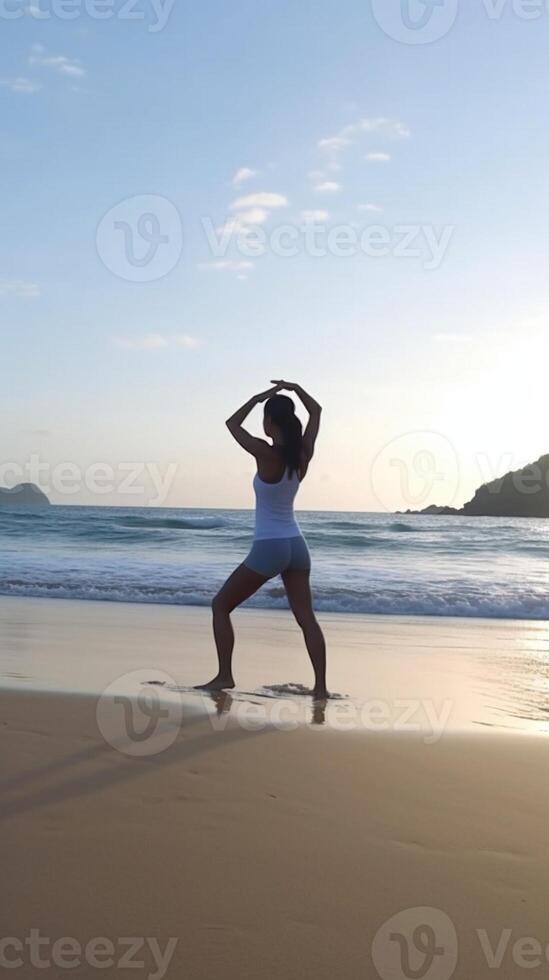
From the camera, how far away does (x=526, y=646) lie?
29.0 feet

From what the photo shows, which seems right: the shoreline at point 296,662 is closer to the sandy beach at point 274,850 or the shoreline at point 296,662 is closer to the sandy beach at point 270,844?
the sandy beach at point 270,844

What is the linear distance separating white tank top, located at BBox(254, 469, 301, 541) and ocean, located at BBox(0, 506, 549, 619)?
22.8ft

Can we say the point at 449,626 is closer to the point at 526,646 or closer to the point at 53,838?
the point at 526,646

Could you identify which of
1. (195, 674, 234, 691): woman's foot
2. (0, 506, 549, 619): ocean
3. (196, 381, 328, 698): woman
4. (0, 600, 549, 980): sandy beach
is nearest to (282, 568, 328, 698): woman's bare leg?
(196, 381, 328, 698): woman

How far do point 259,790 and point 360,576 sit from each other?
13786 millimetres

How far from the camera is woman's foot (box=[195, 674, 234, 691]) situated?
5449 millimetres

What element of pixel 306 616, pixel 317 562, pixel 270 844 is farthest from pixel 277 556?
pixel 317 562

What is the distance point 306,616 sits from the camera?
5523 millimetres

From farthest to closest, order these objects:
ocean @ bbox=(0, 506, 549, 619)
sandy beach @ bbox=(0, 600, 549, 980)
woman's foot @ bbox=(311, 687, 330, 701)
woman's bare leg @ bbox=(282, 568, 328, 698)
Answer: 1. ocean @ bbox=(0, 506, 549, 619)
2. woman's bare leg @ bbox=(282, 568, 328, 698)
3. woman's foot @ bbox=(311, 687, 330, 701)
4. sandy beach @ bbox=(0, 600, 549, 980)

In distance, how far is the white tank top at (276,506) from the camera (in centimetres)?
544

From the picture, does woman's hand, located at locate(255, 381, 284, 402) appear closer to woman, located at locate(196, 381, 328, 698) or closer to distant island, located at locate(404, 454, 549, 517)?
woman, located at locate(196, 381, 328, 698)

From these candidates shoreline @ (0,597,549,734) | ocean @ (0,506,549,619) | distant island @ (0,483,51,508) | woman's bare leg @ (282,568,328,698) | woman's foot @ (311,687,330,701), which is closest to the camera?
shoreline @ (0,597,549,734)

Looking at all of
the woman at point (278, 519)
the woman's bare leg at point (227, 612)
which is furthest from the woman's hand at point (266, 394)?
the woman's bare leg at point (227, 612)

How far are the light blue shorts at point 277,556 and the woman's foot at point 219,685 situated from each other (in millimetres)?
671
